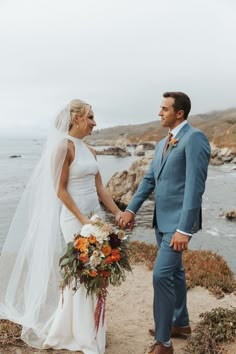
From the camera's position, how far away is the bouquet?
468cm

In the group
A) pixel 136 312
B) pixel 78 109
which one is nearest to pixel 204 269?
pixel 136 312

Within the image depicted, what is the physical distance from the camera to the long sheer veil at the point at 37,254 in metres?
5.31

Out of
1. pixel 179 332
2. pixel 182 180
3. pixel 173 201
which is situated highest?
pixel 182 180

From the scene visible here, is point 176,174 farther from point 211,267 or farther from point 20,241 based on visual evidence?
point 211,267

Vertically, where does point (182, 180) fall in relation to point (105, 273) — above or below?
above

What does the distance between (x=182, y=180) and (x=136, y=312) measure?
2.97 meters

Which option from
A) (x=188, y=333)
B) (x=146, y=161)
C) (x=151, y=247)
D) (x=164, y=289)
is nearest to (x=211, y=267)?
(x=151, y=247)

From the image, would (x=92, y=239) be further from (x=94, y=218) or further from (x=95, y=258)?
(x=94, y=218)

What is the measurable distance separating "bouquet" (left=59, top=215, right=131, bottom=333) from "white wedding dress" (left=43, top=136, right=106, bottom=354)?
295mm

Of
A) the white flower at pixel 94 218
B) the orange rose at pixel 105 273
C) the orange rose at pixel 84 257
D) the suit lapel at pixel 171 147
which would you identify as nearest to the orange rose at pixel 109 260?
the orange rose at pixel 105 273

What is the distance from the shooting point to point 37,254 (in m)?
5.39

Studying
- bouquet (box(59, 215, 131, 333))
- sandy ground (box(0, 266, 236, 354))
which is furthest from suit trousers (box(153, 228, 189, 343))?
sandy ground (box(0, 266, 236, 354))

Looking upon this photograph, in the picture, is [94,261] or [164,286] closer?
[94,261]

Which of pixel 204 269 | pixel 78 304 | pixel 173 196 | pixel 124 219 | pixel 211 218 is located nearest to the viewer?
pixel 173 196
